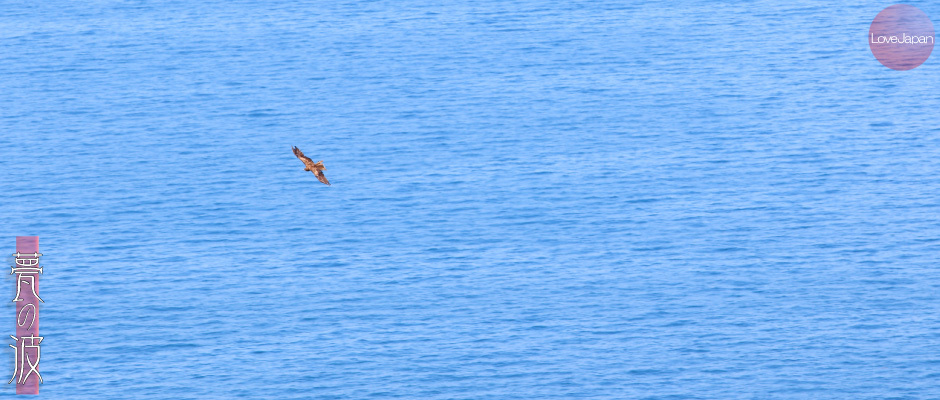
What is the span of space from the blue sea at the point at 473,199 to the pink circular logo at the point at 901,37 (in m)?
1.69

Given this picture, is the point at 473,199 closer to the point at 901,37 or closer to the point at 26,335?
the point at 26,335

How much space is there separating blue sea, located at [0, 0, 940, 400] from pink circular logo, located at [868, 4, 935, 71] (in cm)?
169

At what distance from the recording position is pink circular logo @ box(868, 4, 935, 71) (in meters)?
→ 153

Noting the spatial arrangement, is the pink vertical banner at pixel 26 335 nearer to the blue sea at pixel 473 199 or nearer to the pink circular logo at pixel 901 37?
the blue sea at pixel 473 199

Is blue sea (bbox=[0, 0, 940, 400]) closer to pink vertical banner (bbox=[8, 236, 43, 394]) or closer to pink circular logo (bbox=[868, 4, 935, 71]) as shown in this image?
pink vertical banner (bbox=[8, 236, 43, 394])

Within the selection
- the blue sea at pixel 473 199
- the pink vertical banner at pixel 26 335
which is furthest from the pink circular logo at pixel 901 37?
the pink vertical banner at pixel 26 335

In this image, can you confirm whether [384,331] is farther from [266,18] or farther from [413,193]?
[266,18]

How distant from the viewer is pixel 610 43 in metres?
155

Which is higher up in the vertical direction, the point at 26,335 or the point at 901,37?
the point at 901,37

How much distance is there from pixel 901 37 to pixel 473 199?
63240 millimetres

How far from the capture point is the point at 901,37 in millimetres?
159875

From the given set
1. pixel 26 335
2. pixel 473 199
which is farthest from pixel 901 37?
pixel 26 335

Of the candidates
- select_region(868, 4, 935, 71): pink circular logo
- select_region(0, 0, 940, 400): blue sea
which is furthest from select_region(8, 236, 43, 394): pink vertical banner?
select_region(868, 4, 935, 71): pink circular logo

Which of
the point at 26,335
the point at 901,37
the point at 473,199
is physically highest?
the point at 901,37
